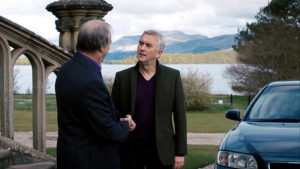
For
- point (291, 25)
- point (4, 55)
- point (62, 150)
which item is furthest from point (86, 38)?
point (291, 25)

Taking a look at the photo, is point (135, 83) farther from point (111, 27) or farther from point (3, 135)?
point (3, 135)

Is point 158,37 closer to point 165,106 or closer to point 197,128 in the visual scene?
point 165,106

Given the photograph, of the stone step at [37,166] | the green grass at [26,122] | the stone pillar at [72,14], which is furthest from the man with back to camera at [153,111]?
the green grass at [26,122]

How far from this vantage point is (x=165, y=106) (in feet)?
14.5

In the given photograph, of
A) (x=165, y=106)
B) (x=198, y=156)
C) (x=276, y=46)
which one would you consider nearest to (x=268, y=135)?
(x=165, y=106)

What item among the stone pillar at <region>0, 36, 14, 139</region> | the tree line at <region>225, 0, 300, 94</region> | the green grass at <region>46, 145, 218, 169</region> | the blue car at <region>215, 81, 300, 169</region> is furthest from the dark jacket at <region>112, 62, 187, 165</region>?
the tree line at <region>225, 0, 300, 94</region>

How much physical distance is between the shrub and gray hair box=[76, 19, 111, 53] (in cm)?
2470

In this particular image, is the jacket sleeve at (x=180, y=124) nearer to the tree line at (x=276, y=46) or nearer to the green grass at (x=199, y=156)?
the green grass at (x=199, y=156)

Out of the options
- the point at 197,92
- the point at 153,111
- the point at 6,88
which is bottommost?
the point at 197,92

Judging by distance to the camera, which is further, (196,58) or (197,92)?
(196,58)

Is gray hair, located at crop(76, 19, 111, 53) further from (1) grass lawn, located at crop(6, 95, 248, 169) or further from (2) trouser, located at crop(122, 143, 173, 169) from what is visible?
(1) grass lawn, located at crop(6, 95, 248, 169)

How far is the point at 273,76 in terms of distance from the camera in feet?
138

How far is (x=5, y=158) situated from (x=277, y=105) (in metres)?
2.91

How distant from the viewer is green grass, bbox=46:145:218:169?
8.74 meters
